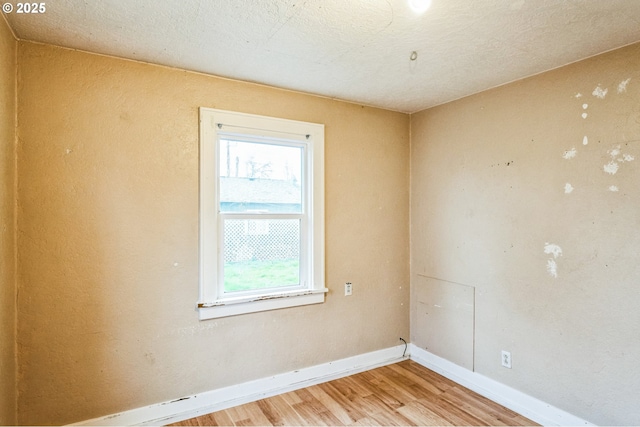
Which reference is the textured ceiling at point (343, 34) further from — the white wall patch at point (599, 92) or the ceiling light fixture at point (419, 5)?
the white wall patch at point (599, 92)

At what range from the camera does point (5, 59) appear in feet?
5.54

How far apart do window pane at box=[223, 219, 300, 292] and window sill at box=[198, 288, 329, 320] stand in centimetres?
11

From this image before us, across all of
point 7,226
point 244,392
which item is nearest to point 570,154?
point 244,392

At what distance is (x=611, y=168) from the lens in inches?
78.2

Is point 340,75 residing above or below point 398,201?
above

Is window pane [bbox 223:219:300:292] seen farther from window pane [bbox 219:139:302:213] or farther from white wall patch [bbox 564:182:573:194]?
white wall patch [bbox 564:182:573:194]

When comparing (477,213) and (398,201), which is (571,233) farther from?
(398,201)

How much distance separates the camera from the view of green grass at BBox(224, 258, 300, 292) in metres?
2.52

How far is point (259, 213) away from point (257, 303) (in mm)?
679

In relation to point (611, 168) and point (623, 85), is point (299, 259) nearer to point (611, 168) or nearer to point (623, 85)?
point (611, 168)

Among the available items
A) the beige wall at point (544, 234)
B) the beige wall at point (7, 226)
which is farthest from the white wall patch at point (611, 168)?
the beige wall at point (7, 226)

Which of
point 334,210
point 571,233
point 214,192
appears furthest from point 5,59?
point 571,233

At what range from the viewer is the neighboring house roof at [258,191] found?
252 cm

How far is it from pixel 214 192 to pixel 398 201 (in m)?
1.73
